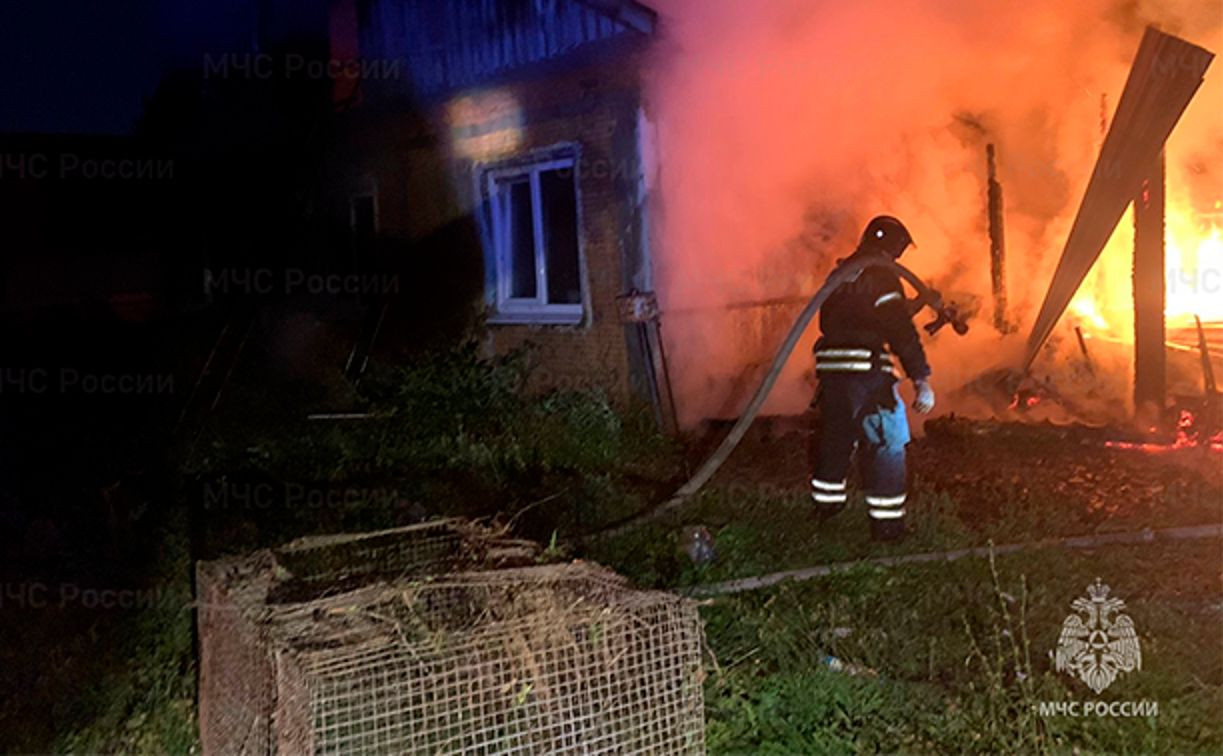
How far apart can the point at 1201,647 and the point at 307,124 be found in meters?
13.4

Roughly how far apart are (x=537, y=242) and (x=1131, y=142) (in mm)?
5614

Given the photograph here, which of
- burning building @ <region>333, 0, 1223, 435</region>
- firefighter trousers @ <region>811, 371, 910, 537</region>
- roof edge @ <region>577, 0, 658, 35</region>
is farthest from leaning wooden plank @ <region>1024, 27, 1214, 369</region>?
roof edge @ <region>577, 0, 658, 35</region>

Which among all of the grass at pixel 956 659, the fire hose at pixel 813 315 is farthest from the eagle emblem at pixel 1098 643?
the fire hose at pixel 813 315

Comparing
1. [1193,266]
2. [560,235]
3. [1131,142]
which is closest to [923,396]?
[1131,142]

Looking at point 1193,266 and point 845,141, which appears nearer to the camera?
point 845,141

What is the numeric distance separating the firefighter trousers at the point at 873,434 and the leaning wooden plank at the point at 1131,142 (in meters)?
3.73

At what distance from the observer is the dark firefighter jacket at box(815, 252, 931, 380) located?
5.58 meters

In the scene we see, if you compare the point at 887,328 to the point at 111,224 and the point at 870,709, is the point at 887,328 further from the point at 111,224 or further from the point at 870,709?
the point at 111,224

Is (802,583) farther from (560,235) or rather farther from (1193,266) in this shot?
(1193,266)

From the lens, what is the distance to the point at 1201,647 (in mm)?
4211

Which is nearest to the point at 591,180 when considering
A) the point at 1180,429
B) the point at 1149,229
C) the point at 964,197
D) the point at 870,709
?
the point at 964,197

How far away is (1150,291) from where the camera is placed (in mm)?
7656

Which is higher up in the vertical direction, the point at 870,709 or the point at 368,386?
the point at 368,386

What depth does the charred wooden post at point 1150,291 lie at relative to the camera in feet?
24.9
